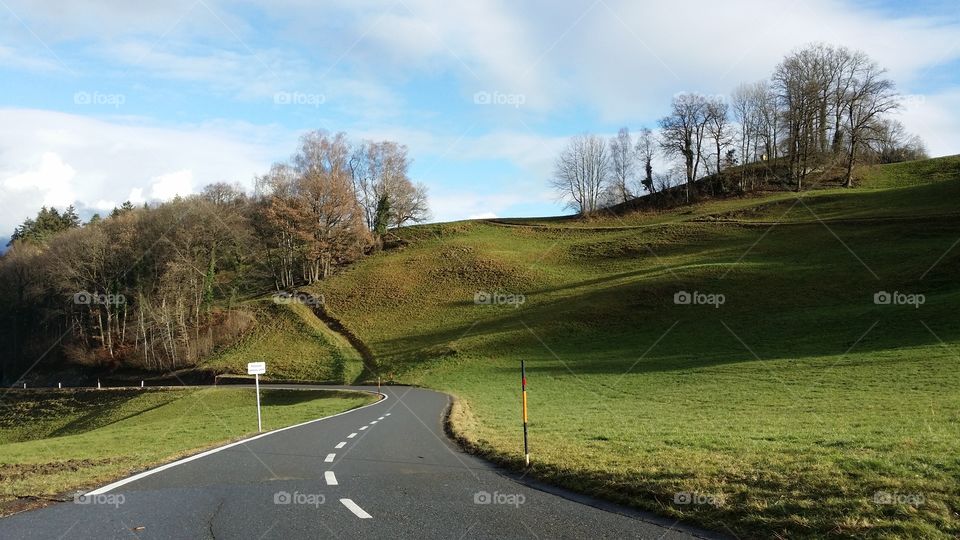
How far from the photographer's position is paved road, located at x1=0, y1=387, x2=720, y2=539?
6871 millimetres

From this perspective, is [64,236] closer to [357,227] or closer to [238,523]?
[357,227]

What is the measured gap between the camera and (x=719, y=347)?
1603 inches

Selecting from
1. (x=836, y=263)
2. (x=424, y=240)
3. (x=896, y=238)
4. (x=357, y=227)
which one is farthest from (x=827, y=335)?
(x=424, y=240)

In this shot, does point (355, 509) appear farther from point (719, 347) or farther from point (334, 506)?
point (719, 347)

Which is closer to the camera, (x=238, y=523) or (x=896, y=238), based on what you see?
(x=238, y=523)

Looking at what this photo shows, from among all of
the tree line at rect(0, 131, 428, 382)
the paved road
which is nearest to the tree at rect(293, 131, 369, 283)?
the tree line at rect(0, 131, 428, 382)

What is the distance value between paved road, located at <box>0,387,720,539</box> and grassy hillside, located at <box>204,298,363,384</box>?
129 ft

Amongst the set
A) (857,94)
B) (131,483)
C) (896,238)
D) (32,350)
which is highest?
(857,94)

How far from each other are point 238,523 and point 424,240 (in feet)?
287

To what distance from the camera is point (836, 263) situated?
57.8m

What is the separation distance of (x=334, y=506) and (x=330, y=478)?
229cm

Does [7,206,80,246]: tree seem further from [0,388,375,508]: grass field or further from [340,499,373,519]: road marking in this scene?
[340,499,373,519]: road marking

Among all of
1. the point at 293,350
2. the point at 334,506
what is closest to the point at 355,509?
the point at 334,506

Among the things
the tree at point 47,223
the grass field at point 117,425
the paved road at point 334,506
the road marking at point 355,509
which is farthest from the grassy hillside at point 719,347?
the tree at point 47,223
